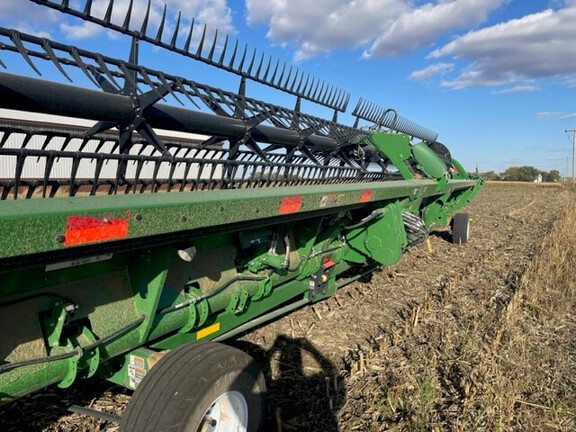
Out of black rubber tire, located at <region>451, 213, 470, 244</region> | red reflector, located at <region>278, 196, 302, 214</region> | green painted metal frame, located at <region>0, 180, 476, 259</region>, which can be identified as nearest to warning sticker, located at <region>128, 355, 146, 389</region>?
green painted metal frame, located at <region>0, 180, 476, 259</region>

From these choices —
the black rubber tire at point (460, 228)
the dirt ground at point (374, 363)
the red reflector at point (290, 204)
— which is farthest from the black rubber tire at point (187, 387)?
the black rubber tire at point (460, 228)

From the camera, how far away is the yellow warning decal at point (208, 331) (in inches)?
104

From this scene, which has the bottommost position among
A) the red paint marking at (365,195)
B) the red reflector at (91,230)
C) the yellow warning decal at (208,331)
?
the yellow warning decal at (208,331)

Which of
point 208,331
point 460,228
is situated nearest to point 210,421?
point 208,331

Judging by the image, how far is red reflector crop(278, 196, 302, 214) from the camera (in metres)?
2.36

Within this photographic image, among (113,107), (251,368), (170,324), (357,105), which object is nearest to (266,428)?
(251,368)

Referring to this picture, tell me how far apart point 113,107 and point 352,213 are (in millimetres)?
2274

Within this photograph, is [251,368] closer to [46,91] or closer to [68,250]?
[68,250]

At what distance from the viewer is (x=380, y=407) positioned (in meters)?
2.60

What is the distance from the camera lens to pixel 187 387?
1789 mm

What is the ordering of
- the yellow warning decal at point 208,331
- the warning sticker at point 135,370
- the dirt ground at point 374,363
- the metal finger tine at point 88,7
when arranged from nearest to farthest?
1. the warning sticker at point 135,370
2. the dirt ground at point 374,363
3. the yellow warning decal at point 208,331
4. the metal finger tine at point 88,7

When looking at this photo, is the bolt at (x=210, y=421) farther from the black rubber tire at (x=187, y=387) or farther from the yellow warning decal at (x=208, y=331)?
the yellow warning decal at (x=208, y=331)

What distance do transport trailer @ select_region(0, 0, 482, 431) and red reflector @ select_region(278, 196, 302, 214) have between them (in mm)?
11

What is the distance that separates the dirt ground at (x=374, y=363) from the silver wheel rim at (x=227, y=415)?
1.24ft
